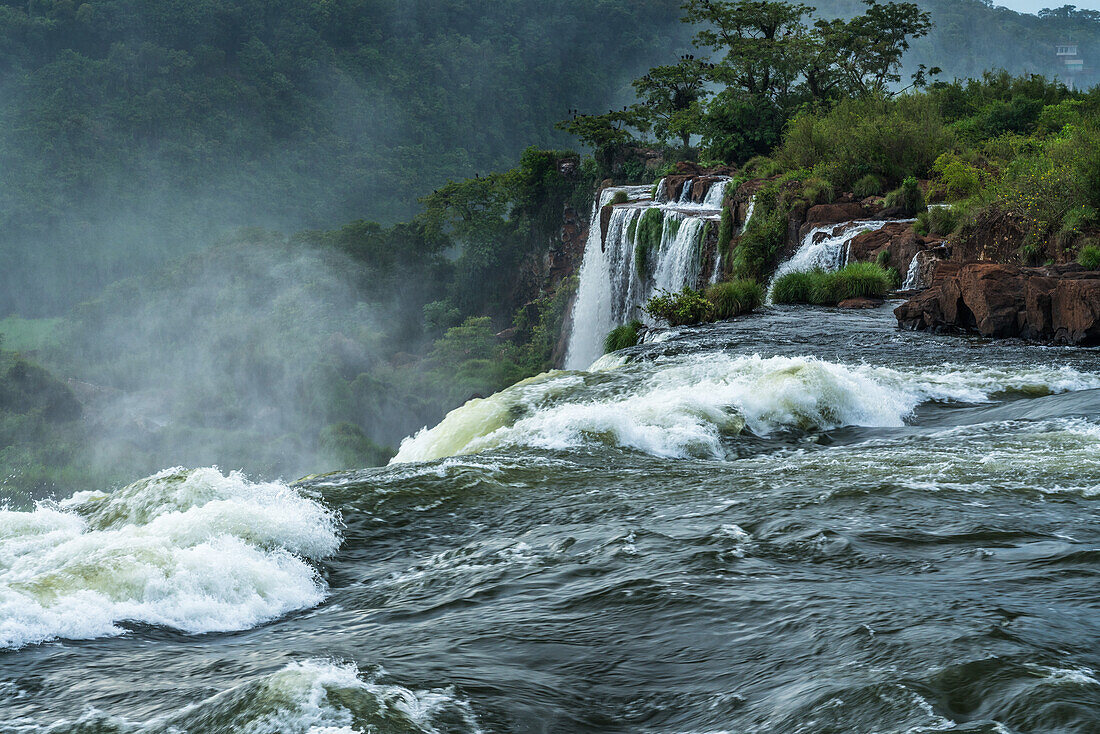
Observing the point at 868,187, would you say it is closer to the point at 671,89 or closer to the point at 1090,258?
the point at 1090,258

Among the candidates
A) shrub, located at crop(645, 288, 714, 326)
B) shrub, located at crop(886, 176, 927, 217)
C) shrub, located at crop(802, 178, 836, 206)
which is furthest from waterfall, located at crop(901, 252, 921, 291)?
shrub, located at crop(802, 178, 836, 206)

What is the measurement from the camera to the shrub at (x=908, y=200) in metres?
15.9

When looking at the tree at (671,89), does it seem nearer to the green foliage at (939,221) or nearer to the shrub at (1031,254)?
the green foliage at (939,221)

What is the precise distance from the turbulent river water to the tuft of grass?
6319 millimetres

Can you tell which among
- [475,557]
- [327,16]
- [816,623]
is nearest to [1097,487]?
[816,623]

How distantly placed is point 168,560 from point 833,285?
1187cm

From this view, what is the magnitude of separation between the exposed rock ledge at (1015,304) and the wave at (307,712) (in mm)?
9040

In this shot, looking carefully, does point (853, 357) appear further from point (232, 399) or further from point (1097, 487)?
point (232, 399)

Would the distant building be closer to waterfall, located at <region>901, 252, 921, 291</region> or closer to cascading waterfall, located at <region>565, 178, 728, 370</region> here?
cascading waterfall, located at <region>565, 178, 728, 370</region>

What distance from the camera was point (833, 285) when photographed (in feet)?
45.6

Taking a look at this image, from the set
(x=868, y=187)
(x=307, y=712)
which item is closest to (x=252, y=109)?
(x=868, y=187)

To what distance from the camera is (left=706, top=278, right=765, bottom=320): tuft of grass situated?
44.0 ft

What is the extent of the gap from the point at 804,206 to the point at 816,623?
47.6ft

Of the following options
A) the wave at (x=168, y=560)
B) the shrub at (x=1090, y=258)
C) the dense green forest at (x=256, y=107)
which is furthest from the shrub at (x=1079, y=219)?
the dense green forest at (x=256, y=107)
